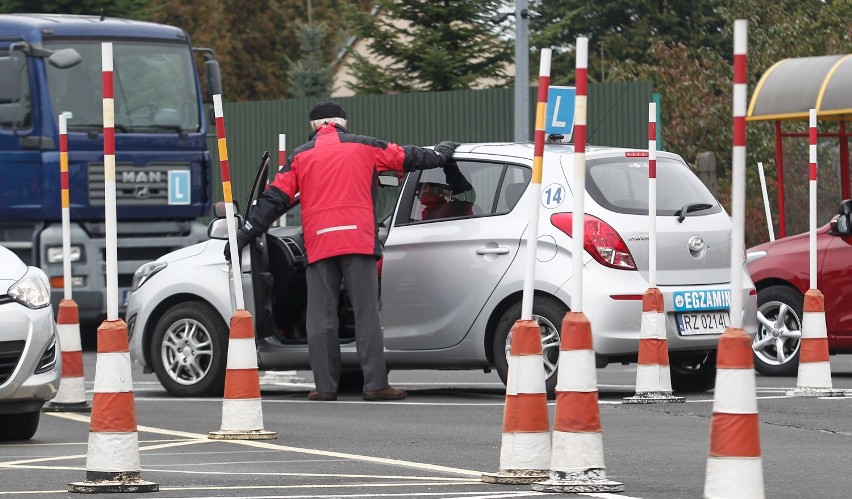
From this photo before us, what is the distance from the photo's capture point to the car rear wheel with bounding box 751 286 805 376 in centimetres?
1439

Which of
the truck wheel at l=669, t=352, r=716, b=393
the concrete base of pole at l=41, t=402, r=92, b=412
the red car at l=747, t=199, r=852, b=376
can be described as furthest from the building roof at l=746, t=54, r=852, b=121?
the concrete base of pole at l=41, t=402, r=92, b=412

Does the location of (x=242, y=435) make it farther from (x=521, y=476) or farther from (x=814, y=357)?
(x=814, y=357)

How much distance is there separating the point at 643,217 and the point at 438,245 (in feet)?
4.51

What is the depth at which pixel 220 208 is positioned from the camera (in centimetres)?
1277

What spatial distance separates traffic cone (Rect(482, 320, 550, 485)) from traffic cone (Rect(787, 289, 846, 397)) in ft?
16.5

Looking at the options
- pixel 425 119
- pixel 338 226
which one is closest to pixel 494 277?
pixel 338 226

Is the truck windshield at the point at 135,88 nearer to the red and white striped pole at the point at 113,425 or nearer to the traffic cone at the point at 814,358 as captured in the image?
the traffic cone at the point at 814,358

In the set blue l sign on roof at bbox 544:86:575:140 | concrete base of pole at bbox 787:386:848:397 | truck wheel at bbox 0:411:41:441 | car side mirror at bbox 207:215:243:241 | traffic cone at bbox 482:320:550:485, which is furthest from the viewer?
blue l sign on roof at bbox 544:86:575:140

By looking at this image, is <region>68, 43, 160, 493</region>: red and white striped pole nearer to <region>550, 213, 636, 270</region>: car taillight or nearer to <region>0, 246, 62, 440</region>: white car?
<region>0, 246, 62, 440</region>: white car

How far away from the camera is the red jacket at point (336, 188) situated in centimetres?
1194

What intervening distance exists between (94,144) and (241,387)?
32.2 feet

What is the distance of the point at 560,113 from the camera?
51.8ft

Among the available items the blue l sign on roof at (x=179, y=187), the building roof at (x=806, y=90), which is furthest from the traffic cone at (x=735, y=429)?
the blue l sign on roof at (x=179, y=187)

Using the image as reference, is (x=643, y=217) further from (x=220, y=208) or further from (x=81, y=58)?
(x=81, y=58)
